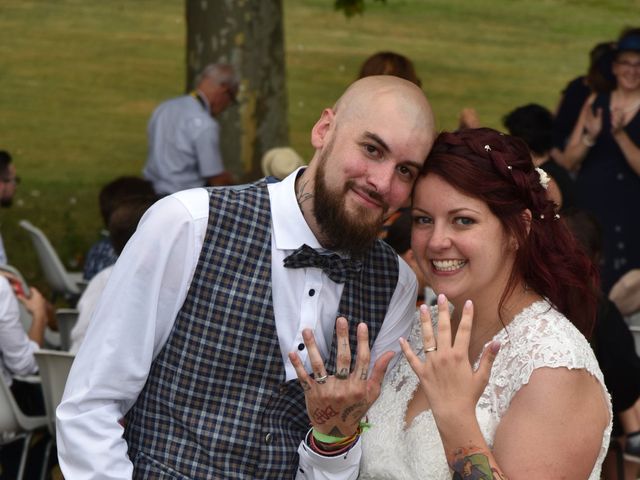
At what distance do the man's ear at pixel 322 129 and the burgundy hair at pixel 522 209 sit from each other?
0.94ft

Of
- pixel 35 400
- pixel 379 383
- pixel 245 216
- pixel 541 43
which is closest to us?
pixel 379 383

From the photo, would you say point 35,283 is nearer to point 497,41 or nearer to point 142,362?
point 142,362

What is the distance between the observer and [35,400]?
6086 mm

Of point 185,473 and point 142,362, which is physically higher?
point 142,362

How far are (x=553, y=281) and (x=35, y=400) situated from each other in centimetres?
376

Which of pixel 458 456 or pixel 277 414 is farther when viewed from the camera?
pixel 277 414

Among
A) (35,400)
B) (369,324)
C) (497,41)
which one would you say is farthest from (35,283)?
(497,41)

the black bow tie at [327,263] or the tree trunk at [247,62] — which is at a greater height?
the black bow tie at [327,263]

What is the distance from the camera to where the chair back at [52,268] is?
25.5 ft

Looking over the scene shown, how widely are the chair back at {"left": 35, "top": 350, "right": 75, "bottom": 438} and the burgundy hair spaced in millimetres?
2726

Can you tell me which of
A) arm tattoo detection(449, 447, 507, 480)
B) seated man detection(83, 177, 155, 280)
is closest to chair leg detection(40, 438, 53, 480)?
seated man detection(83, 177, 155, 280)

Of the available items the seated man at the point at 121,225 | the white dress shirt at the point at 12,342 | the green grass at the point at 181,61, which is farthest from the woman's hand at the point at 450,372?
the green grass at the point at 181,61

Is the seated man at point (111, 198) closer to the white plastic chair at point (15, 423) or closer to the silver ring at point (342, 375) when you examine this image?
the white plastic chair at point (15, 423)

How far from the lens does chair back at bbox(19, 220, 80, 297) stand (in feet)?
25.5
